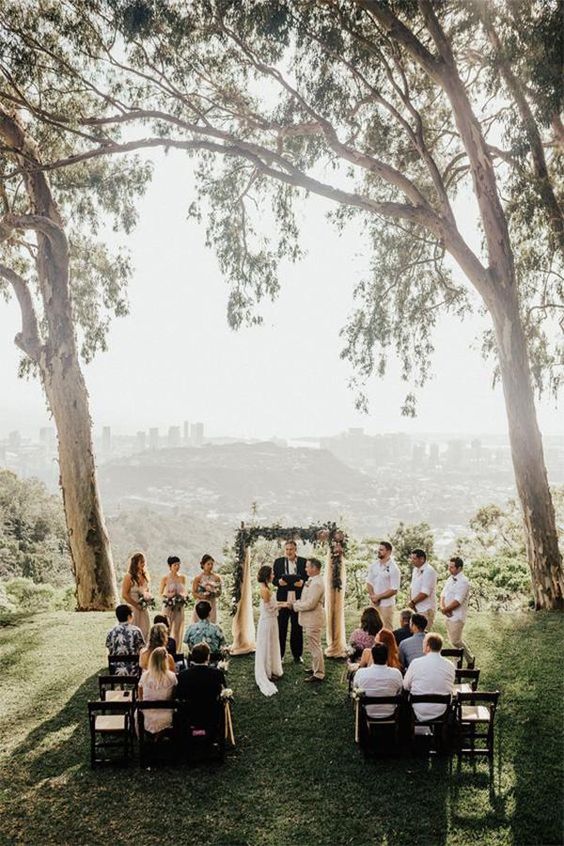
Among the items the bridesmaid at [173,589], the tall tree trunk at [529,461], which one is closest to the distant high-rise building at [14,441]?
the bridesmaid at [173,589]

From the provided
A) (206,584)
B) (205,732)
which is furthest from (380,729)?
(206,584)

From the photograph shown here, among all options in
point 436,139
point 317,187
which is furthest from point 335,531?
point 436,139

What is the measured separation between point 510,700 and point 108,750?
4351 millimetres

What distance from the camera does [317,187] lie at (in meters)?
11.4

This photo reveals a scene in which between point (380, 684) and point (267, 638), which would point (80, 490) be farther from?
point (380, 684)

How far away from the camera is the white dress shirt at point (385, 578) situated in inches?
345

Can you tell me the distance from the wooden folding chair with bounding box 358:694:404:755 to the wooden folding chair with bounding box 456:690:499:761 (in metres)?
0.54

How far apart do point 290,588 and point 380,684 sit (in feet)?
8.33

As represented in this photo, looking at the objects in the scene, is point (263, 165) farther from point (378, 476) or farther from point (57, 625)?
point (378, 476)

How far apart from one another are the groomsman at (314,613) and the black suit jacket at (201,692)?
212 centimetres

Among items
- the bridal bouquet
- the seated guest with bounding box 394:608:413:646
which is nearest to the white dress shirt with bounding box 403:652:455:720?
the seated guest with bounding box 394:608:413:646

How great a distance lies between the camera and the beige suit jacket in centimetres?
788

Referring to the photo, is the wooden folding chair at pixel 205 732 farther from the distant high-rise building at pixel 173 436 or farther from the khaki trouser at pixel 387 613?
the distant high-rise building at pixel 173 436

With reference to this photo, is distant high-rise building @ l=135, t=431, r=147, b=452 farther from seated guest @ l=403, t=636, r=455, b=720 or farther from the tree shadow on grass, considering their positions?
seated guest @ l=403, t=636, r=455, b=720
